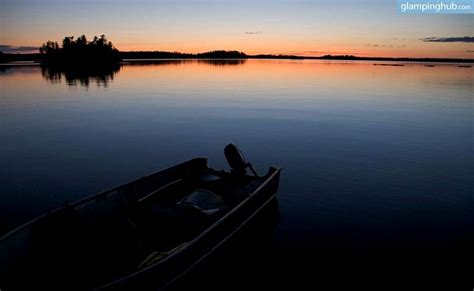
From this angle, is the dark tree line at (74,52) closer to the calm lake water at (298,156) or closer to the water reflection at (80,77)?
the water reflection at (80,77)

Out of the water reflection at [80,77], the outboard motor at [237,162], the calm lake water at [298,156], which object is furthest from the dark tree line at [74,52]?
the outboard motor at [237,162]

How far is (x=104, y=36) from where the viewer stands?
167 meters

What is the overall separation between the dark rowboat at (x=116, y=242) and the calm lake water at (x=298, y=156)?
294 centimetres

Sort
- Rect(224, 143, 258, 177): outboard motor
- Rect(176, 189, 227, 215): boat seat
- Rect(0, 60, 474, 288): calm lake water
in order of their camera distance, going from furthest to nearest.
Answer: Rect(224, 143, 258, 177): outboard motor < Rect(0, 60, 474, 288): calm lake water < Rect(176, 189, 227, 215): boat seat

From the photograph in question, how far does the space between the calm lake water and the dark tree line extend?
438 ft

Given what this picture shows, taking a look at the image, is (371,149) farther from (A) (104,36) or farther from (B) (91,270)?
(A) (104,36)

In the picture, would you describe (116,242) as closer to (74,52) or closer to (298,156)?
(298,156)

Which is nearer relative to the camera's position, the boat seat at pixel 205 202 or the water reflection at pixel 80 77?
the boat seat at pixel 205 202

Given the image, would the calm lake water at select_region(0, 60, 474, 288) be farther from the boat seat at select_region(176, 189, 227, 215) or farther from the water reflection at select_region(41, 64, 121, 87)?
the water reflection at select_region(41, 64, 121, 87)

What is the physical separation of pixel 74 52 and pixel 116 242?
171301 mm

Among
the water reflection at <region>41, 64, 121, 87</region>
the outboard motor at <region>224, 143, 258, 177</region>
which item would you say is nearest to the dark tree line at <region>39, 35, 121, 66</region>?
the water reflection at <region>41, 64, 121, 87</region>

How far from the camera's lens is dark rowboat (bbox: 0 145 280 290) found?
7172 millimetres

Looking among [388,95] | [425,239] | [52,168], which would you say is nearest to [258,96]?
[388,95]

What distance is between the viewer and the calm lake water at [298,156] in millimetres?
11930
